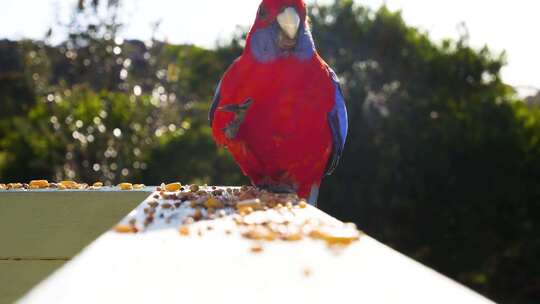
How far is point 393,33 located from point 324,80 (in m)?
6.46

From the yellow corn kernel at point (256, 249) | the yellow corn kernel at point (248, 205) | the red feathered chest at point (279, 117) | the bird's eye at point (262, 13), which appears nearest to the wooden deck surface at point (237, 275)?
the yellow corn kernel at point (256, 249)

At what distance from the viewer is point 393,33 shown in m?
8.70

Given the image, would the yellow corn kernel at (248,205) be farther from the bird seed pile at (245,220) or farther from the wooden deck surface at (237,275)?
the wooden deck surface at (237,275)

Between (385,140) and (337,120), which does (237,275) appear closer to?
(337,120)

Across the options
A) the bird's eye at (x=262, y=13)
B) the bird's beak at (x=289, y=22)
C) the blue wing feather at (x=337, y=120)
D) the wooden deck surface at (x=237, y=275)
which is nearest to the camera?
the wooden deck surface at (x=237, y=275)

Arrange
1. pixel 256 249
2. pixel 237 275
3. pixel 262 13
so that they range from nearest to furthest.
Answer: pixel 237 275
pixel 256 249
pixel 262 13

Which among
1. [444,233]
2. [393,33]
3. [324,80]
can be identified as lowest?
[444,233]

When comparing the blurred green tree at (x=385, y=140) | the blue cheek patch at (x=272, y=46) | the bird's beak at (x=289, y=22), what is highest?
the bird's beak at (x=289, y=22)

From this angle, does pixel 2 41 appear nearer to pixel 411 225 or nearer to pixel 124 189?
pixel 411 225

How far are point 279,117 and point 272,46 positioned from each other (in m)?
0.29

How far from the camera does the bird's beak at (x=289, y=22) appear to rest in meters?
2.43

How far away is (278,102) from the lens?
2.45 metres

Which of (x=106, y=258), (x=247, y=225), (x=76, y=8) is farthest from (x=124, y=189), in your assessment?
(x=76, y=8)

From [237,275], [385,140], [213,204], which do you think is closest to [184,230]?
[237,275]
